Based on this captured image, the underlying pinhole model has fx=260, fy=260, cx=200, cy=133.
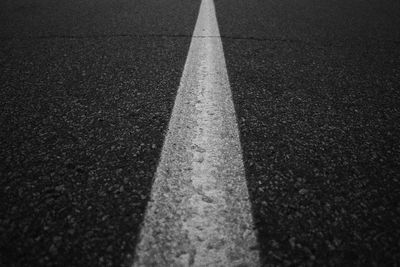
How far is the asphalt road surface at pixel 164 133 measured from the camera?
891mm

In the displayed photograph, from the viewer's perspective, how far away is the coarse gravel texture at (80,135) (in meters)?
0.88

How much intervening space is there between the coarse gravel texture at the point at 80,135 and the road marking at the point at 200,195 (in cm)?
7

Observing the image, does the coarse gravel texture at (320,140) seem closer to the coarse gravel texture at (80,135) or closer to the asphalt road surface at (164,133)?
the asphalt road surface at (164,133)

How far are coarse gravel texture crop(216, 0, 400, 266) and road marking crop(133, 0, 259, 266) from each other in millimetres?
63

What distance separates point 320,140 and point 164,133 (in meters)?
0.81

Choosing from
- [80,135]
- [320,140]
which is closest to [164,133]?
[80,135]

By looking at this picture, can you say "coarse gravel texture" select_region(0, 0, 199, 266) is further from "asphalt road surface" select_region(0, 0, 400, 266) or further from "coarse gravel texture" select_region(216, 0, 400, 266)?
"coarse gravel texture" select_region(216, 0, 400, 266)

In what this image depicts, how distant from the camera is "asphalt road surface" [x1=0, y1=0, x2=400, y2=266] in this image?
89 cm

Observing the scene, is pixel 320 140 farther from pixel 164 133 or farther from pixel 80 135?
pixel 80 135

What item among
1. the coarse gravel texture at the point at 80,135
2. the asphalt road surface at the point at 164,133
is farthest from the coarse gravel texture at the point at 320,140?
the coarse gravel texture at the point at 80,135

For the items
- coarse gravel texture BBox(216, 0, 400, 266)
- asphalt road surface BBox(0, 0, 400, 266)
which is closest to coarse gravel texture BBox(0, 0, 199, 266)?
asphalt road surface BBox(0, 0, 400, 266)

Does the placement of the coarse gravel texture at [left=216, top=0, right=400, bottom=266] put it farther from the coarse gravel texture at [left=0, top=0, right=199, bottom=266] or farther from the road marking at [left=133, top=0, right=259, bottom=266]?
the coarse gravel texture at [left=0, top=0, right=199, bottom=266]

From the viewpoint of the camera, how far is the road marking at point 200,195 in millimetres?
856

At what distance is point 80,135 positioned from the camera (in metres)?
1.33
